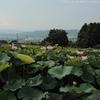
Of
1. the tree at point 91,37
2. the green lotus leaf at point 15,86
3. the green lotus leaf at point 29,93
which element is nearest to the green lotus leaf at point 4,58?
the green lotus leaf at point 15,86

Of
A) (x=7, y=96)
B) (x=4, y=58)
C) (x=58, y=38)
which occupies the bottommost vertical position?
(x=58, y=38)

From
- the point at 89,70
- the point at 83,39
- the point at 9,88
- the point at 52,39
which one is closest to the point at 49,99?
the point at 9,88

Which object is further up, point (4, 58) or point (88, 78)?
point (4, 58)

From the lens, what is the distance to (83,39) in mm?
21281

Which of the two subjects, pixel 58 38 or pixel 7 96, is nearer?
pixel 7 96

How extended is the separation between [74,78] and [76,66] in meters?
0.11

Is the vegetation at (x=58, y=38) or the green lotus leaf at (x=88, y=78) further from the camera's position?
the vegetation at (x=58, y=38)

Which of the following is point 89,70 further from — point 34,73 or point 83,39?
point 83,39

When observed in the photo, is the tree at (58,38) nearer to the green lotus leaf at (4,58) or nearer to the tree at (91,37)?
the tree at (91,37)

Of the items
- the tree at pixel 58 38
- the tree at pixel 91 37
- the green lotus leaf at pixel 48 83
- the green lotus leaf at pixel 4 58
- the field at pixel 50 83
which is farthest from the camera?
the tree at pixel 58 38

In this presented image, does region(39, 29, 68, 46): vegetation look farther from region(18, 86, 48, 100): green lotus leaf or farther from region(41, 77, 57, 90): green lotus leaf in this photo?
region(18, 86, 48, 100): green lotus leaf

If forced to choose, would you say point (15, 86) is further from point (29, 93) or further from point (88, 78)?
point (88, 78)

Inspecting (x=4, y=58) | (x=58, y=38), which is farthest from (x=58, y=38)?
(x=4, y=58)

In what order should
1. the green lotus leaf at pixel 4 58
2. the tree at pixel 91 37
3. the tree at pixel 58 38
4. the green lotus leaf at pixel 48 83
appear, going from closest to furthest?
the green lotus leaf at pixel 48 83 → the green lotus leaf at pixel 4 58 → the tree at pixel 91 37 → the tree at pixel 58 38
